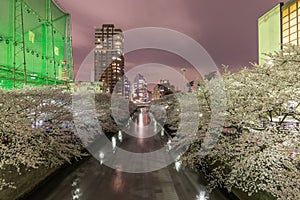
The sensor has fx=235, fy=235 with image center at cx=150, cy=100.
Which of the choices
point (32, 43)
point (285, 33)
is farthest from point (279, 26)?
point (32, 43)

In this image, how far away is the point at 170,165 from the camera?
817 inches

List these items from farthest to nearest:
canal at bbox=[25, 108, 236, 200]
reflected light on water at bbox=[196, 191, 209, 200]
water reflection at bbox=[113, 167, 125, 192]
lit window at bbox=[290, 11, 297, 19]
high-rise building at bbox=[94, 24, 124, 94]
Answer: high-rise building at bbox=[94, 24, 124, 94], lit window at bbox=[290, 11, 297, 19], water reflection at bbox=[113, 167, 125, 192], canal at bbox=[25, 108, 236, 200], reflected light on water at bbox=[196, 191, 209, 200]

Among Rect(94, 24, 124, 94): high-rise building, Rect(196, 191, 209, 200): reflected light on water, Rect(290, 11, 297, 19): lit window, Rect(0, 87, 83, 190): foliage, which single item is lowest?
Rect(196, 191, 209, 200): reflected light on water

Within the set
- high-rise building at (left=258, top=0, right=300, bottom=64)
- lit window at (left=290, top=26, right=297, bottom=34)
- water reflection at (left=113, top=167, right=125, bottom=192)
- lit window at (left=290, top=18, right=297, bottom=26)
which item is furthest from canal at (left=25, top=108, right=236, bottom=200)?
lit window at (left=290, top=18, right=297, bottom=26)

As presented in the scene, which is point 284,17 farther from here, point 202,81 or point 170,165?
point 170,165

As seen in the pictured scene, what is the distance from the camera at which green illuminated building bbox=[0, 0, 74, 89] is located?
36.7 metres

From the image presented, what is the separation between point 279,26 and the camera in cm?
3678

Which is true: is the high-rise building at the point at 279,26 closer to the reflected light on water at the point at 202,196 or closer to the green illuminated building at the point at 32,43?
the reflected light on water at the point at 202,196

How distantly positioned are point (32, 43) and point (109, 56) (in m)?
136

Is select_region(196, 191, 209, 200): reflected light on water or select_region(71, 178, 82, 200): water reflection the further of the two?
select_region(71, 178, 82, 200): water reflection

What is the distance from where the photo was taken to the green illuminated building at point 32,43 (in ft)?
120

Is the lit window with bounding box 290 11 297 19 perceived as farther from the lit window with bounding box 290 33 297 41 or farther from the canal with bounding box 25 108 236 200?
the canal with bounding box 25 108 236 200

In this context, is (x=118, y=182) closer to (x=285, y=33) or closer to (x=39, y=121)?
(x=39, y=121)

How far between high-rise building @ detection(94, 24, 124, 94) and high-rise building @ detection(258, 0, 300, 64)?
468 ft
